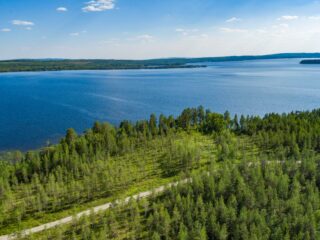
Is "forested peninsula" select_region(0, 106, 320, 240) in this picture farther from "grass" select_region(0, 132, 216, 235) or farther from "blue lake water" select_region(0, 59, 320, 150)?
"blue lake water" select_region(0, 59, 320, 150)

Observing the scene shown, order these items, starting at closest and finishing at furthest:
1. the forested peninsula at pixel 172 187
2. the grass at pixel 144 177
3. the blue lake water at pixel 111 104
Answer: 1. the forested peninsula at pixel 172 187
2. the grass at pixel 144 177
3. the blue lake water at pixel 111 104

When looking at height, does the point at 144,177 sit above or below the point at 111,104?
below

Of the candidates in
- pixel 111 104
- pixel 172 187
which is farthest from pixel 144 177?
pixel 111 104

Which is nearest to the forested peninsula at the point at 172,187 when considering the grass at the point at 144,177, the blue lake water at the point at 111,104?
the grass at the point at 144,177

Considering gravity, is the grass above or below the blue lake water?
below

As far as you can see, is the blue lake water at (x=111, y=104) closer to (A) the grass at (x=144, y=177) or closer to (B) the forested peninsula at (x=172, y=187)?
(B) the forested peninsula at (x=172, y=187)

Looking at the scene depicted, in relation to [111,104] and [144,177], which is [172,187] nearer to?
[144,177]

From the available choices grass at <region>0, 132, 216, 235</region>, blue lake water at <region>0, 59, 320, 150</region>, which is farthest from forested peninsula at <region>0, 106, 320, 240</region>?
blue lake water at <region>0, 59, 320, 150</region>

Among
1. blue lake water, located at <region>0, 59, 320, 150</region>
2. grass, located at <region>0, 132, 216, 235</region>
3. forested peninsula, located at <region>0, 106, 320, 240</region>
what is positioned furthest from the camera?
blue lake water, located at <region>0, 59, 320, 150</region>

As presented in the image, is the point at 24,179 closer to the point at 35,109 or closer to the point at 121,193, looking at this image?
Result: the point at 121,193

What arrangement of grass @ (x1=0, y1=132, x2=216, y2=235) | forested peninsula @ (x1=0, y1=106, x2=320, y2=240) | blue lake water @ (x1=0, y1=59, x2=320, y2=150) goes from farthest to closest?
blue lake water @ (x1=0, y1=59, x2=320, y2=150), grass @ (x1=0, y1=132, x2=216, y2=235), forested peninsula @ (x1=0, y1=106, x2=320, y2=240)
